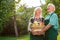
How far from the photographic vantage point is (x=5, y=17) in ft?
19.8

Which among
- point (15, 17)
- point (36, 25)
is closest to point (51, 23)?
point (36, 25)

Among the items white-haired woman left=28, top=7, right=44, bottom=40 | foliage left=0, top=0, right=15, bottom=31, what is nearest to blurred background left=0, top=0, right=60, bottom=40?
foliage left=0, top=0, right=15, bottom=31

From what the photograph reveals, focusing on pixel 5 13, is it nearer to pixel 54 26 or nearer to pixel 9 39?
pixel 9 39

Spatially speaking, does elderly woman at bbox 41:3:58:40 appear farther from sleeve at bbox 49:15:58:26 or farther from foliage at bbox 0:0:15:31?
foliage at bbox 0:0:15:31

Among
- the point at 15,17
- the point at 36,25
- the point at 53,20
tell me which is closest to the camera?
the point at 53,20

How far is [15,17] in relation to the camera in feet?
19.3

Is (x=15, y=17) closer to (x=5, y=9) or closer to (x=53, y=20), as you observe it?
(x=5, y=9)

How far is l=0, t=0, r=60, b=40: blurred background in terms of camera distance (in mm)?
5656

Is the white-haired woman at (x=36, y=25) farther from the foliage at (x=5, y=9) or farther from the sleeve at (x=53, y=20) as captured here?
the foliage at (x=5, y=9)

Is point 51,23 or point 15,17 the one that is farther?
point 15,17

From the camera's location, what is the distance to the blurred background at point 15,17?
5656mm

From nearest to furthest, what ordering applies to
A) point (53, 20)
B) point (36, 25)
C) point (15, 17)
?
point (53, 20)
point (36, 25)
point (15, 17)

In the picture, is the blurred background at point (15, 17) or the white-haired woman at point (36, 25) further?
the blurred background at point (15, 17)

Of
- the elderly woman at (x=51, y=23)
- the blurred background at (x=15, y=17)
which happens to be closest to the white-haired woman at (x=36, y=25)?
the elderly woman at (x=51, y=23)
